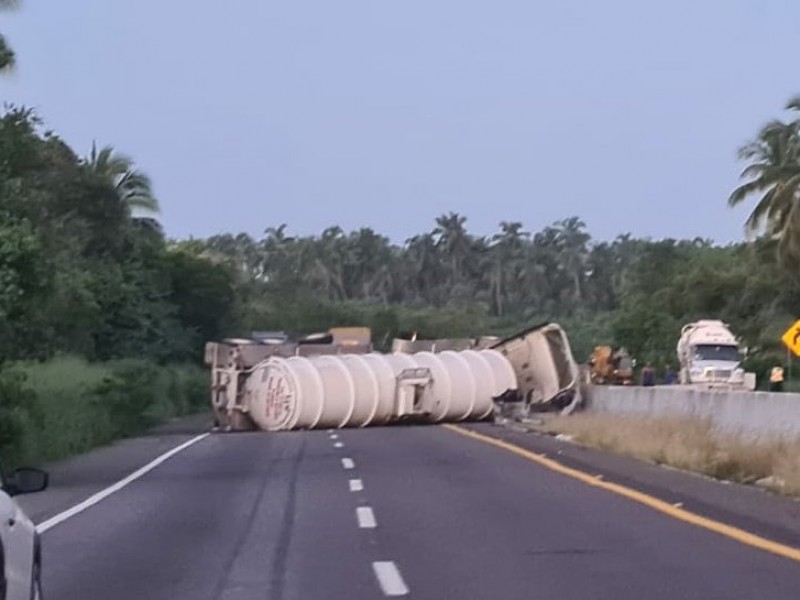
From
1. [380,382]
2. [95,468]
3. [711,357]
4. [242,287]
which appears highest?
[242,287]

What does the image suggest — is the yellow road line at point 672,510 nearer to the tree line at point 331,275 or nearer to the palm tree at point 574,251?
the tree line at point 331,275

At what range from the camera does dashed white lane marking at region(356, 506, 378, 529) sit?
19.6m

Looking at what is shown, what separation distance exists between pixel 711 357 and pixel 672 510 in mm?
45879

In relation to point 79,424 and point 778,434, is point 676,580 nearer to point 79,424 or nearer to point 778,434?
point 778,434

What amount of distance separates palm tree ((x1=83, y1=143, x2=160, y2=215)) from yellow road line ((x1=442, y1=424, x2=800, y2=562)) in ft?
145

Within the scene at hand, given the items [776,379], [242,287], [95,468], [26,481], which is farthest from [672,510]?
[242,287]

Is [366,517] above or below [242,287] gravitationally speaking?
below

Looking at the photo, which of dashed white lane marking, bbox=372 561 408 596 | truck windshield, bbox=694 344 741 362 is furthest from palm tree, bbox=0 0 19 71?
truck windshield, bbox=694 344 741 362

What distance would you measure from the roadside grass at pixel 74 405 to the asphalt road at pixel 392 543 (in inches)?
194

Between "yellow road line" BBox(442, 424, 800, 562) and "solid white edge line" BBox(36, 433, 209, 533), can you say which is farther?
"solid white edge line" BBox(36, 433, 209, 533)

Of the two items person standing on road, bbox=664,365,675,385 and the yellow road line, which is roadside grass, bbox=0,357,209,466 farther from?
person standing on road, bbox=664,365,675,385

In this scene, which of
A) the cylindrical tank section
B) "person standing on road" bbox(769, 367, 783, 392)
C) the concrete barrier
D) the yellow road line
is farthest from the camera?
"person standing on road" bbox(769, 367, 783, 392)

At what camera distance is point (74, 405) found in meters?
41.8

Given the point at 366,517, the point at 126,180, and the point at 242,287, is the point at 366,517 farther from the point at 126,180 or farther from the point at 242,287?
the point at 242,287
